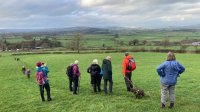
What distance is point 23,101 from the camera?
18.3m

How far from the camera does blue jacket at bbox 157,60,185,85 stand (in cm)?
1365

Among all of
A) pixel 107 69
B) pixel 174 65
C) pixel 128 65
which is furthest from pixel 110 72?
pixel 174 65

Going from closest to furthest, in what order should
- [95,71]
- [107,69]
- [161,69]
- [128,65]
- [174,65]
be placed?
[174,65], [161,69], [107,69], [128,65], [95,71]

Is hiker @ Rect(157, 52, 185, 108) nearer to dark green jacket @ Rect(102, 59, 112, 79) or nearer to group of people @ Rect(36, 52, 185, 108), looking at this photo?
group of people @ Rect(36, 52, 185, 108)

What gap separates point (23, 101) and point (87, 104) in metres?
4.26

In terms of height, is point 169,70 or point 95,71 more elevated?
point 169,70

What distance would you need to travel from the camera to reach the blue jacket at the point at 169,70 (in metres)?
13.6

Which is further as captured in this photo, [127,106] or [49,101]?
[49,101]

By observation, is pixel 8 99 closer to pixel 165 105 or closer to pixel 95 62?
pixel 95 62

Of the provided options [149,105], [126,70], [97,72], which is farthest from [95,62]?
[149,105]

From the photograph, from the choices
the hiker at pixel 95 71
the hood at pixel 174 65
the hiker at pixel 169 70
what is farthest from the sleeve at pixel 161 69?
the hiker at pixel 95 71

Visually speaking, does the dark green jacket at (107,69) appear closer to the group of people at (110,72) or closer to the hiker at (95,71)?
the group of people at (110,72)

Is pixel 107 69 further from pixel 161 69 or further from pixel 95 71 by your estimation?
pixel 161 69

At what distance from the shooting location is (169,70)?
44.9 ft
